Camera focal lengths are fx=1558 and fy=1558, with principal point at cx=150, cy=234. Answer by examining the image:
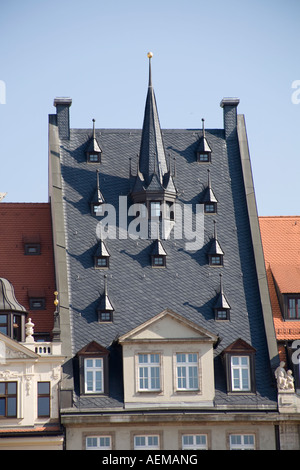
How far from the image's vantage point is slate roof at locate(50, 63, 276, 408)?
3460 inches

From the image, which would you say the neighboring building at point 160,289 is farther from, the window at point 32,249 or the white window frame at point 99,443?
the window at point 32,249

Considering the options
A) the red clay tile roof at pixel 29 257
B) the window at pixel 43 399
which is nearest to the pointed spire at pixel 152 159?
the red clay tile roof at pixel 29 257

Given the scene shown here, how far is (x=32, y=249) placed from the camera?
307 ft

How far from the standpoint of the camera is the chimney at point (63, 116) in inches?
3848

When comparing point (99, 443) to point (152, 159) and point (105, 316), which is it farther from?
point (152, 159)

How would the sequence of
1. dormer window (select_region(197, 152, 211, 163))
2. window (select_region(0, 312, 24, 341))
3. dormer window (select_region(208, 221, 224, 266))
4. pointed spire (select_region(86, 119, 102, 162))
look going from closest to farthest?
window (select_region(0, 312, 24, 341)), dormer window (select_region(208, 221, 224, 266)), pointed spire (select_region(86, 119, 102, 162)), dormer window (select_region(197, 152, 211, 163))

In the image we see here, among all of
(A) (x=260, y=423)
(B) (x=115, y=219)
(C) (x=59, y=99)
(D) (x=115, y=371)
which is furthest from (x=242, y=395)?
(C) (x=59, y=99)

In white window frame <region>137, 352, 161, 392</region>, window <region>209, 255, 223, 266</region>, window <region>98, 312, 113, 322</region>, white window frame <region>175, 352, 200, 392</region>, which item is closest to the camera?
white window frame <region>137, 352, 161, 392</region>

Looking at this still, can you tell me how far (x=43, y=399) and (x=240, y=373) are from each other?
11.1 meters

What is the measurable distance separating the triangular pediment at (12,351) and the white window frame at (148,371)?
233 inches

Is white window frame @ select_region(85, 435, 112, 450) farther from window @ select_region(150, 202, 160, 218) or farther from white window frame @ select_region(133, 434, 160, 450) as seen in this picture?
window @ select_region(150, 202, 160, 218)

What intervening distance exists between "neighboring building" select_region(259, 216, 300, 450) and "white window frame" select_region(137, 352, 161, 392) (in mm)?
6807

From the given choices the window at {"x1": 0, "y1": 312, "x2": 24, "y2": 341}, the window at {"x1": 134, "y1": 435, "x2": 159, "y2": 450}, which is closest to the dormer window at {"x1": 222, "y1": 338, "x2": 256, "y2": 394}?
the window at {"x1": 134, "y1": 435, "x2": 159, "y2": 450}

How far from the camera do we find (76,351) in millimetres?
86938
